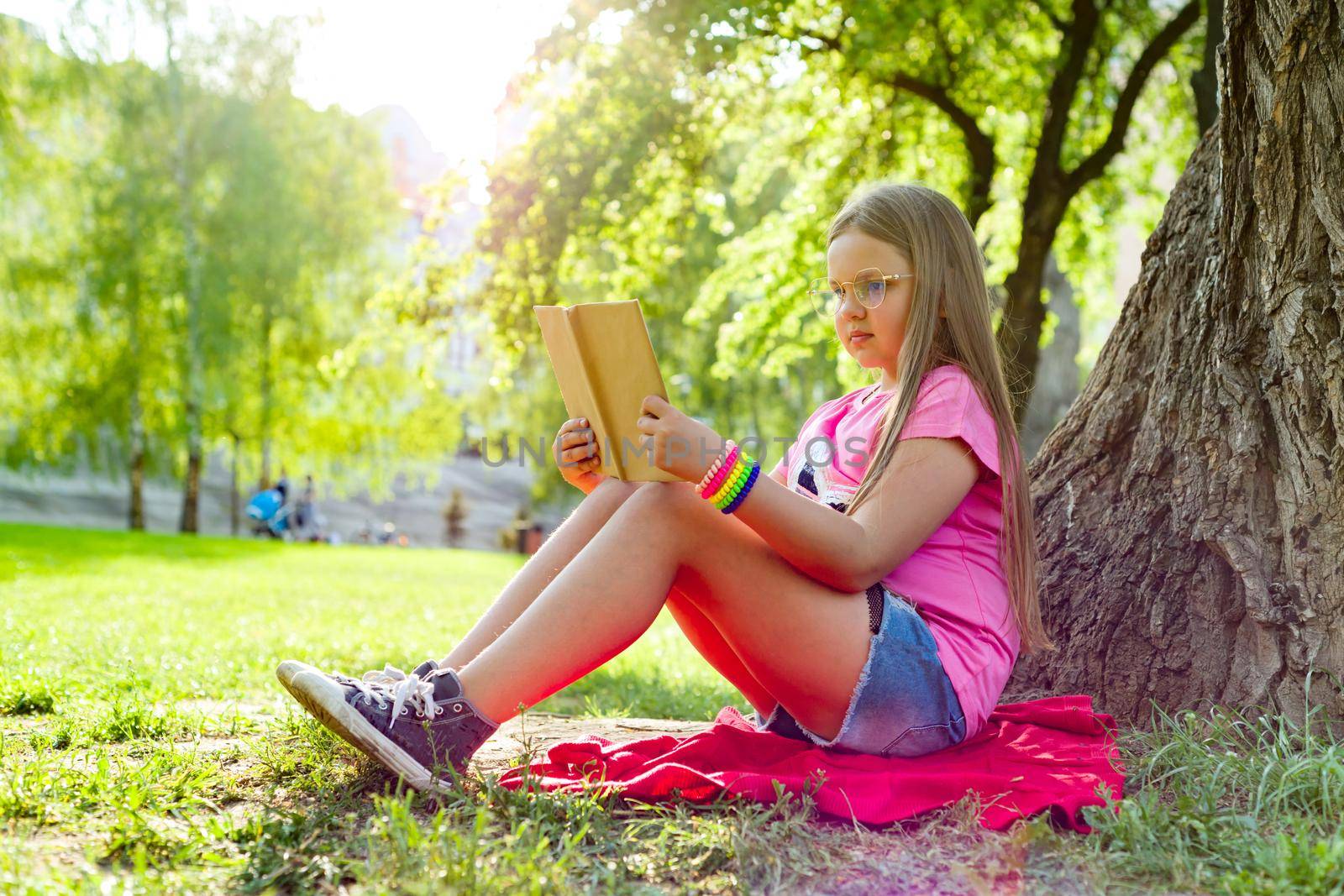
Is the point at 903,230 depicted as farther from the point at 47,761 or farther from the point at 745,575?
the point at 47,761

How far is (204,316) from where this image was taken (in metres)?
17.4

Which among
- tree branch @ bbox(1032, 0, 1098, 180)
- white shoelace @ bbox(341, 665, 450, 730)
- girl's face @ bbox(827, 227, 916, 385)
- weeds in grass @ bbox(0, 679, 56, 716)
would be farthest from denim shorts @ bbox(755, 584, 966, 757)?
tree branch @ bbox(1032, 0, 1098, 180)

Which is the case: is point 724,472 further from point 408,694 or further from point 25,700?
point 25,700

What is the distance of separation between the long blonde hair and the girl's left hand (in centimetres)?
43

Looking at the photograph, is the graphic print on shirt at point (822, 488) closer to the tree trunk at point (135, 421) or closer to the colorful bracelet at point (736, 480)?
the colorful bracelet at point (736, 480)

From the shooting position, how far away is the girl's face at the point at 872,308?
98.7 inches

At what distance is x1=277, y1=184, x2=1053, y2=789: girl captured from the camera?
219 centimetres

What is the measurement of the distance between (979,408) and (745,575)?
641 mm

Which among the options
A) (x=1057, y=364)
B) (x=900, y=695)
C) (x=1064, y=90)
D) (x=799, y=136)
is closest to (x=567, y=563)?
(x=900, y=695)

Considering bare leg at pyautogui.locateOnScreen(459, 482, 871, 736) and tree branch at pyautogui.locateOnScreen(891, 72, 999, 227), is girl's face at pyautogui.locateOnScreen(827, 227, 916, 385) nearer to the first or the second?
bare leg at pyautogui.locateOnScreen(459, 482, 871, 736)

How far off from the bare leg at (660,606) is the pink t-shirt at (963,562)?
0.22 m

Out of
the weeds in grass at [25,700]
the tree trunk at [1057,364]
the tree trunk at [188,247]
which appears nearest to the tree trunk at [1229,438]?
the weeds in grass at [25,700]

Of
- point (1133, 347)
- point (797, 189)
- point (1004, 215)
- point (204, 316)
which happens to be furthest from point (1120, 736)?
point (204, 316)

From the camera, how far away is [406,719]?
2.18 meters
